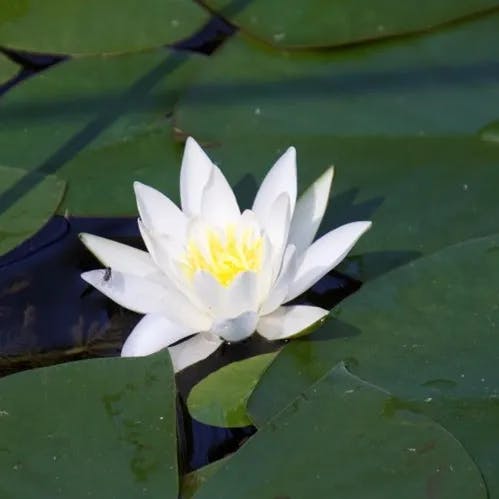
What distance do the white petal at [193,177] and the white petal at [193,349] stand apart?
0.34 m

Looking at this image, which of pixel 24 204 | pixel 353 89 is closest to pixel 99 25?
pixel 24 204

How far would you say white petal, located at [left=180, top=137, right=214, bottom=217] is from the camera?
252 cm

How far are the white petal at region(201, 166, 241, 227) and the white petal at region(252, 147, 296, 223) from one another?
0.08m

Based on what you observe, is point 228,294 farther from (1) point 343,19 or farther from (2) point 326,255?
(1) point 343,19

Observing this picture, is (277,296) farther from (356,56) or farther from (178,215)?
(356,56)

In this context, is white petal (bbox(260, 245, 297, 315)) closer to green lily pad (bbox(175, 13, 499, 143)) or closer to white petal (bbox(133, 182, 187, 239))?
white petal (bbox(133, 182, 187, 239))

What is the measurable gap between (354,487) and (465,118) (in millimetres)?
A: 1330

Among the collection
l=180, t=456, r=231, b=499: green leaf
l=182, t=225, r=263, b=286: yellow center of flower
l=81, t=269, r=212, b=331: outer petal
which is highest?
l=182, t=225, r=263, b=286: yellow center of flower

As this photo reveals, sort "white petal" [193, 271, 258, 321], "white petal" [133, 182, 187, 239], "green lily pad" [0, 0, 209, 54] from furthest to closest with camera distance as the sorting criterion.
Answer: "green lily pad" [0, 0, 209, 54] < "white petal" [133, 182, 187, 239] < "white petal" [193, 271, 258, 321]

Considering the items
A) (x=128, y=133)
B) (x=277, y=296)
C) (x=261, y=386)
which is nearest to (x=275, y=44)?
(x=128, y=133)

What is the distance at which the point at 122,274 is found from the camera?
92.9 inches

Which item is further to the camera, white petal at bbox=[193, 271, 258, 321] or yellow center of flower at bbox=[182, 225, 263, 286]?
yellow center of flower at bbox=[182, 225, 263, 286]

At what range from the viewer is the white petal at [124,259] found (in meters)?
2.44

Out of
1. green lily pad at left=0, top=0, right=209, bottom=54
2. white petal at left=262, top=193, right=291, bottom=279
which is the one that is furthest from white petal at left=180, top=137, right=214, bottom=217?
green lily pad at left=0, top=0, right=209, bottom=54
